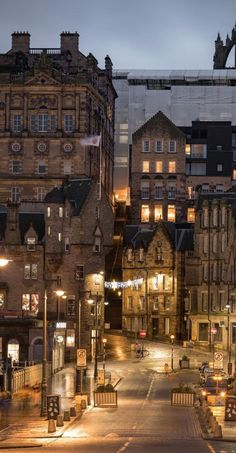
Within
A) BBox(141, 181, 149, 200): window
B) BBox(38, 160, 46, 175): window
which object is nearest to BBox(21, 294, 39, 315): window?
BBox(38, 160, 46, 175): window

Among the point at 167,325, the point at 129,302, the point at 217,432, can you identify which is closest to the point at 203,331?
the point at 167,325

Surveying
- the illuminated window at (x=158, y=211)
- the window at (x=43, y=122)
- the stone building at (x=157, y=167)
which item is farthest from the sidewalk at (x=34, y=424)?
the stone building at (x=157, y=167)

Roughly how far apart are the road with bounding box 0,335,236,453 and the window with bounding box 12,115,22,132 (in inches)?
2637

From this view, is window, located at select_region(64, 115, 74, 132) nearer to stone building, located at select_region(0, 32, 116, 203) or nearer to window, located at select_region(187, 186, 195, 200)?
stone building, located at select_region(0, 32, 116, 203)

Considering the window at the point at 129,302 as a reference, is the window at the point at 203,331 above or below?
below

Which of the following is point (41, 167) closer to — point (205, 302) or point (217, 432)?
point (205, 302)

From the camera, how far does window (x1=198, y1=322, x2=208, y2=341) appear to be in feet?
427

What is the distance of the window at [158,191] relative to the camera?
166 meters

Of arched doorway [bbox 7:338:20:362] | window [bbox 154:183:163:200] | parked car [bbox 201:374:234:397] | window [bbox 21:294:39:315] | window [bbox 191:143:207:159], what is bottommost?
parked car [bbox 201:374:234:397]

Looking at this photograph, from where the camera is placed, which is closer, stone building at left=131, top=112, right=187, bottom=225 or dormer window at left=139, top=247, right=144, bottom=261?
dormer window at left=139, top=247, right=144, bottom=261

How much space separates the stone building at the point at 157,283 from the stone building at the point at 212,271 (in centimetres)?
215

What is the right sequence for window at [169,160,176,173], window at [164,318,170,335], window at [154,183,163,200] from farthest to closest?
window at [169,160,176,173], window at [154,183,163,200], window at [164,318,170,335]

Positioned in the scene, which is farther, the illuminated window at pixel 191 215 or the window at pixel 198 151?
the window at pixel 198 151

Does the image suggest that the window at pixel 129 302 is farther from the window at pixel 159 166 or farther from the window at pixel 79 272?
the window at pixel 159 166
